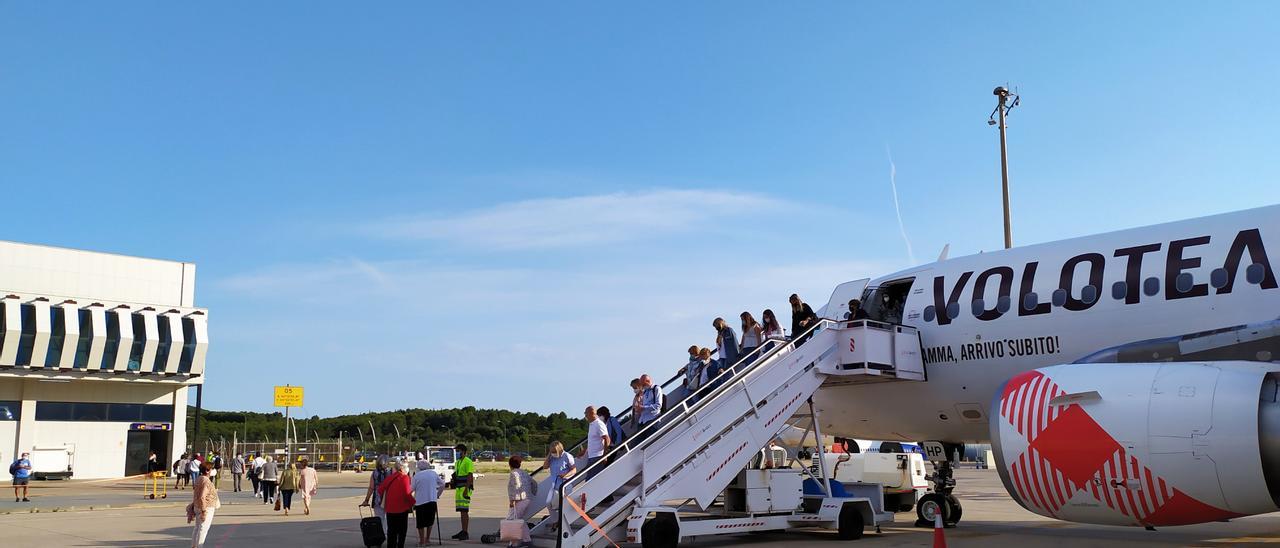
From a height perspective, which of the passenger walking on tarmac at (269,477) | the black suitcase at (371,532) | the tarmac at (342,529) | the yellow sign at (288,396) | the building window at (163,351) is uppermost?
the building window at (163,351)

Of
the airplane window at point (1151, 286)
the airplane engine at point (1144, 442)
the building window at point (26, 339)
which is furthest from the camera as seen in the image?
the building window at point (26, 339)

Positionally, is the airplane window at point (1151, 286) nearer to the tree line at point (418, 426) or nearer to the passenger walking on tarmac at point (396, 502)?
the passenger walking on tarmac at point (396, 502)

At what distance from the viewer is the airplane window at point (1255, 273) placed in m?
12.1

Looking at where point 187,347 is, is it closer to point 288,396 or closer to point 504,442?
point 288,396

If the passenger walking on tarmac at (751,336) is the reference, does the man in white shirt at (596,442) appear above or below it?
below

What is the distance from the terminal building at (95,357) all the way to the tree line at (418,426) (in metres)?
42.3

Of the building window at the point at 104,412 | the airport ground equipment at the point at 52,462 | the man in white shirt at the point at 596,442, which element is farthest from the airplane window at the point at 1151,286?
the building window at the point at 104,412

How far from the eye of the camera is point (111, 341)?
4203 centimetres

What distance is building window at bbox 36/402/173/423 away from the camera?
4178 centimetres

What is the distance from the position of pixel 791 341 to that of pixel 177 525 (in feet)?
45.1

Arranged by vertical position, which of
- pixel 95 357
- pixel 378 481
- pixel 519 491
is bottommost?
pixel 519 491

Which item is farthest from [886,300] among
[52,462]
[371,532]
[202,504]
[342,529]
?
[52,462]

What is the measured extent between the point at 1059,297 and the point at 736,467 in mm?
5265

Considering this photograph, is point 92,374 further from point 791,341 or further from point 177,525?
point 791,341
